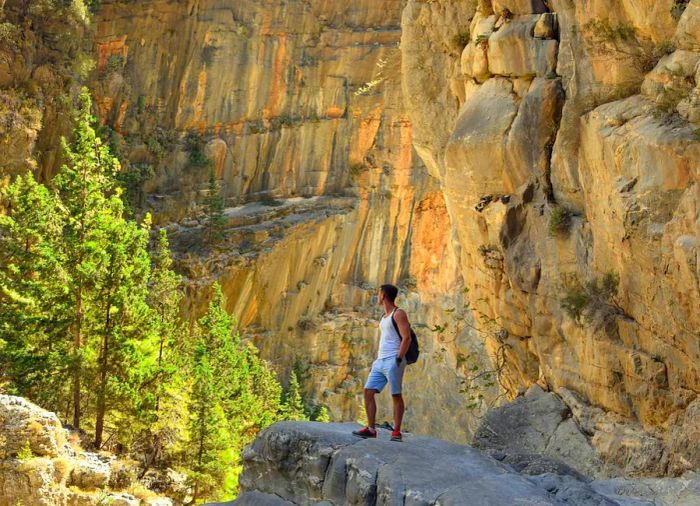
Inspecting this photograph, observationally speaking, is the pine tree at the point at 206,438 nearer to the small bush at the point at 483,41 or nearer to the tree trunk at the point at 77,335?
the tree trunk at the point at 77,335

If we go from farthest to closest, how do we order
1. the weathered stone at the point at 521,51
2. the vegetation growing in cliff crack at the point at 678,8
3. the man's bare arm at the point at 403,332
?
the weathered stone at the point at 521,51, the vegetation growing in cliff crack at the point at 678,8, the man's bare arm at the point at 403,332

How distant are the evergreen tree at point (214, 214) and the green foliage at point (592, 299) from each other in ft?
111

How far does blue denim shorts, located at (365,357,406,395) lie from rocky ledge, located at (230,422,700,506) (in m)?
0.67

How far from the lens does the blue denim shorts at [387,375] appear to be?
10117 millimetres

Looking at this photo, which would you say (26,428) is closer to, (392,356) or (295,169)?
(392,356)

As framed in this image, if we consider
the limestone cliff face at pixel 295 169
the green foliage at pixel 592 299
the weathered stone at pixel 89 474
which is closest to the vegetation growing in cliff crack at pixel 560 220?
the green foliage at pixel 592 299

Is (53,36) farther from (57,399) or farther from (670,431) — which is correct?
(670,431)

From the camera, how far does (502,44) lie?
15.4 m

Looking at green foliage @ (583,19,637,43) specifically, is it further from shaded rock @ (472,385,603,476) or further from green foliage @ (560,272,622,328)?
shaded rock @ (472,385,603,476)

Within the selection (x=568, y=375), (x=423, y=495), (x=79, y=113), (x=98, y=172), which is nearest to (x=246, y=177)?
(x=79, y=113)

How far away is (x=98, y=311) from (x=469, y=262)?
428 inches

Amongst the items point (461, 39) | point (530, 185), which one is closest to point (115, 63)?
point (461, 39)

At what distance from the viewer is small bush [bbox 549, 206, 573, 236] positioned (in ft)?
43.8

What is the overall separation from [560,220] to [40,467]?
11857 mm
